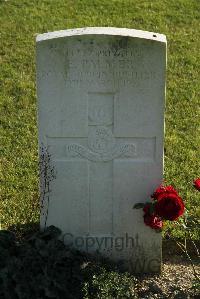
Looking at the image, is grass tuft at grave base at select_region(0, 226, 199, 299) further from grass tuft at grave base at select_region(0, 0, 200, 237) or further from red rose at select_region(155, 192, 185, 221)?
grass tuft at grave base at select_region(0, 0, 200, 237)

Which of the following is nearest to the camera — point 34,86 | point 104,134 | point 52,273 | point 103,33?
point 103,33

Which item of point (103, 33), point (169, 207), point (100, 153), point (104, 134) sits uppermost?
point (103, 33)

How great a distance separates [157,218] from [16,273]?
108 centimetres

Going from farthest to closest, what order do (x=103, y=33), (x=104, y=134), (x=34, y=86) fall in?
(x=34, y=86) → (x=104, y=134) → (x=103, y=33)

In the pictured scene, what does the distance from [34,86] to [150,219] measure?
4215mm

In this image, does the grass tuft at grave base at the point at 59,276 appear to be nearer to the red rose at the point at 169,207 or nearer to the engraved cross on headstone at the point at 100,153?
the engraved cross on headstone at the point at 100,153

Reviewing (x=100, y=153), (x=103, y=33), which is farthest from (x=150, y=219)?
(x=103, y=33)

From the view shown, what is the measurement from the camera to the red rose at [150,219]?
446 cm

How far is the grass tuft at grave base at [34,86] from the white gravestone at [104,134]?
680 mm

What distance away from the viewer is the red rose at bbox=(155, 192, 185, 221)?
4.22 meters

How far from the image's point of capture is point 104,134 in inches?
174

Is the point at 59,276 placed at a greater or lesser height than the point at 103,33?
lesser

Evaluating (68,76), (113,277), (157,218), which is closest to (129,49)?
(68,76)

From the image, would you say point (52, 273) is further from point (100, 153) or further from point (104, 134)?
point (104, 134)
